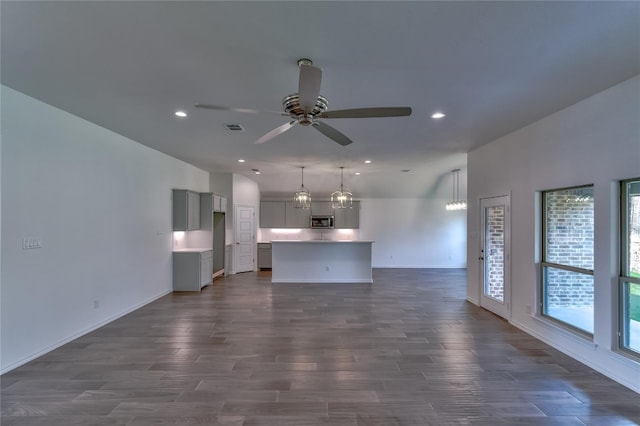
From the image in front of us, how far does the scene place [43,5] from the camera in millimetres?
1794

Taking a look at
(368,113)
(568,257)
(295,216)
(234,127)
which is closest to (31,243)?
(234,127)

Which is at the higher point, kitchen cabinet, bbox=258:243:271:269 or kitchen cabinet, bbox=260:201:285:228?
kitchen cabinet, bbox=260:201:285:228

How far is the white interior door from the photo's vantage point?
28.8 feet

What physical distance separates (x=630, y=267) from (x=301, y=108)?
3.46 m

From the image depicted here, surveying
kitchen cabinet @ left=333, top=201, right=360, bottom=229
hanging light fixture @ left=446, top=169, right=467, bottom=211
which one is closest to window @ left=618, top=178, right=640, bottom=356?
hanging light fixture @ left=446, top=169, right=467, bottom=211

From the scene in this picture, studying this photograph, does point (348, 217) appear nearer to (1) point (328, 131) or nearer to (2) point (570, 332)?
(2) point (570, 332)

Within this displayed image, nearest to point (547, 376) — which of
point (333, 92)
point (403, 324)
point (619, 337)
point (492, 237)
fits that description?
point (619, 337)

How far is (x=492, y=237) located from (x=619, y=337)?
93.2 inches

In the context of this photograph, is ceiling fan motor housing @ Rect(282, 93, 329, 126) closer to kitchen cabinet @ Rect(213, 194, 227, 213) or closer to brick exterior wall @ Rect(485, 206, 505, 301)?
Result: brick exterior wall @ Rect(485, 206, 505, 301)

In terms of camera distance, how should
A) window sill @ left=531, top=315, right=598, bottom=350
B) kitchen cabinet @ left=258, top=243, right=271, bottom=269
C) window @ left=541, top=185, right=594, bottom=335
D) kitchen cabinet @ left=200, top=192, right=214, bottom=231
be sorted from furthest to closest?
kitchen cabinet @ left=258, top=243, right=271, bottom=269 → kitchen cabinet @ left=200, top=192, right=214, bottom=231 → window @ left=541, top=185, right=594, bottom=335 → window sill @ left=531, top=315, right=598, bottom=350

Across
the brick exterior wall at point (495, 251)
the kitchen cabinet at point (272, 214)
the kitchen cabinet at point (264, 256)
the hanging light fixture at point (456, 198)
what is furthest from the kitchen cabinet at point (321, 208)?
the brick exterior wall at point (495, 251)

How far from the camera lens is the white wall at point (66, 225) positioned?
3.03 m

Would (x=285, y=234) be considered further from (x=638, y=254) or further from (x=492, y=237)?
(x=638, y=254)

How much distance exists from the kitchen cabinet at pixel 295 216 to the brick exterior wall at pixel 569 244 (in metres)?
7.19
